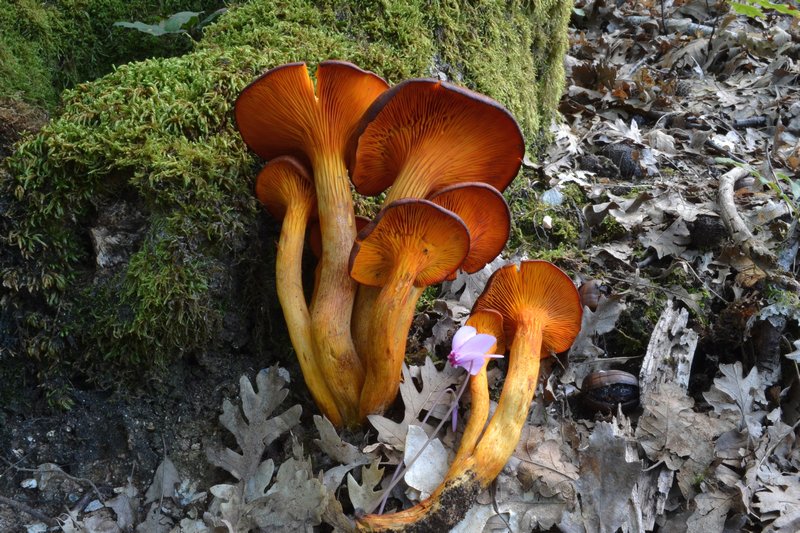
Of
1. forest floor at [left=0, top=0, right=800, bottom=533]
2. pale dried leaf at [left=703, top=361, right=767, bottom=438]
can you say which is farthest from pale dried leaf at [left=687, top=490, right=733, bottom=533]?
pale dried leaf at [left=703, top=361, right=767, bottom=438]

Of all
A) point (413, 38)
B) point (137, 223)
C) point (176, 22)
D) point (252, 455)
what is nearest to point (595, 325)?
point (252, 455)

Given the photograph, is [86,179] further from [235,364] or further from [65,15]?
[65,15]

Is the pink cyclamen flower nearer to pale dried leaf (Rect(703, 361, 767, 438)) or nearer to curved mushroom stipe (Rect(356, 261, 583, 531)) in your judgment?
curved mushroom stipe (Rect(356, 261, 583, 531))

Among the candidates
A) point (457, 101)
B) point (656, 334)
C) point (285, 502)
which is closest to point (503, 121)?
point (457, 101)

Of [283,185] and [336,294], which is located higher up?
[283,185]

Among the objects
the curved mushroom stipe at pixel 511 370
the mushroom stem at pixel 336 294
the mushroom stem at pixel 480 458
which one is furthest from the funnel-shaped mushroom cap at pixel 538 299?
the mushroom stem at pixel 336 294

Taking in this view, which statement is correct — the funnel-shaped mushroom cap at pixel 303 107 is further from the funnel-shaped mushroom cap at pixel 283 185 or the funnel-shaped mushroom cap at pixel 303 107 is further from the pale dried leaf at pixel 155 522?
the pale dried leaf at pixel 155 522

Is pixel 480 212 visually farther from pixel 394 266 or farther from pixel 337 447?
pixel 337 447
